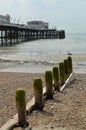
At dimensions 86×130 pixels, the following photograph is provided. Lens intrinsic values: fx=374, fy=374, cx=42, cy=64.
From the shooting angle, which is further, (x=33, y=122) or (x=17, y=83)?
(x=17, y=83)

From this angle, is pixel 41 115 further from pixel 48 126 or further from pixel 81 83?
pixel 81 83

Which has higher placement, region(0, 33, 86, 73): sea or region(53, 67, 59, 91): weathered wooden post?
region(53, 67, 59, 91): weathered wooden post

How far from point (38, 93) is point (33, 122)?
99 centimetres

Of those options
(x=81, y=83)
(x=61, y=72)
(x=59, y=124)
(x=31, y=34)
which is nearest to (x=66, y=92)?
(x=61, y=72)

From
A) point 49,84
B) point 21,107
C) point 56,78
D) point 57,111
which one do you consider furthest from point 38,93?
point 56,78

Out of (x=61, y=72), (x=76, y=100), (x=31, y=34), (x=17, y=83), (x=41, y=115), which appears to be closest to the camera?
(x=41, y=115)

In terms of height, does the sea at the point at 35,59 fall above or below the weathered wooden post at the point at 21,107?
below

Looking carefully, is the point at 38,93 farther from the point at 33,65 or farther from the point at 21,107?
the point at 33,65

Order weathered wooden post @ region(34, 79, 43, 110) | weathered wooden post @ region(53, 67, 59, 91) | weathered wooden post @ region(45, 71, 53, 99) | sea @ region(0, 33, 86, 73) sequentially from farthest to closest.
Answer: sea @ region(0, 33, 86, 73), weathered wooden post @ region(53, 67, 59, 91), weathered wooden post @ region(45, 71, 53, 99), weathered wooden post @ region(34, 79, 43, 110)

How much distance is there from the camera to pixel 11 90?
36.2 ft

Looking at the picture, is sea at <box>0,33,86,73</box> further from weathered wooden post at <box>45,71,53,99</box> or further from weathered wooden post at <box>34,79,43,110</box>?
Result: weathered wooden post at <box>34,79,43,110</box>

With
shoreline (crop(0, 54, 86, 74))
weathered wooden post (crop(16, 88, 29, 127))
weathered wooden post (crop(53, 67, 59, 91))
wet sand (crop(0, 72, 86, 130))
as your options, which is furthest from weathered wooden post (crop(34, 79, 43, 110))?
shoreline (crop(0, 54, 86, 74))

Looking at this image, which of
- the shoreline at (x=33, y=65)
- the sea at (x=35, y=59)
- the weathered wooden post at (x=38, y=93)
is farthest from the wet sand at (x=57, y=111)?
the sea at (x=35, y=59)

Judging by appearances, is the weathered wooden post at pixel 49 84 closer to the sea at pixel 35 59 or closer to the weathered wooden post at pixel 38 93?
the weathered wooden post at pixel 38 93
